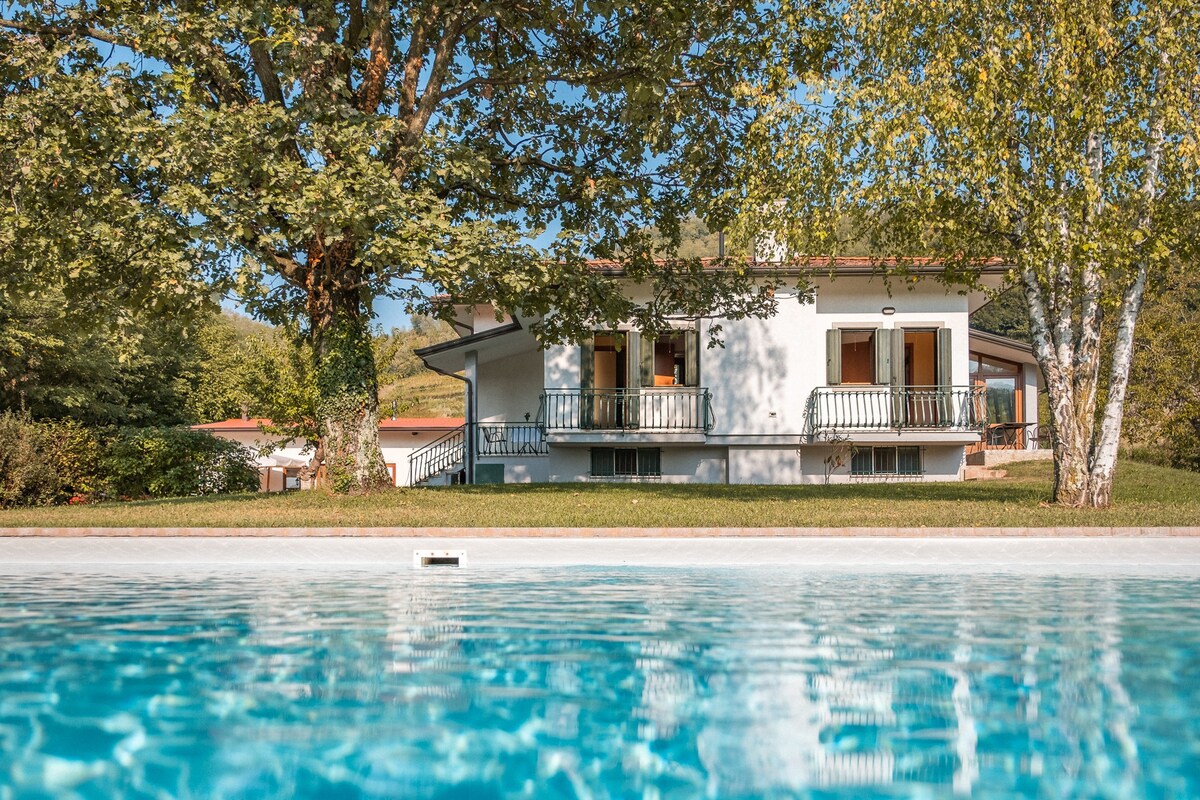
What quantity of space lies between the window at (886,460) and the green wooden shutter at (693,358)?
4.35 metres

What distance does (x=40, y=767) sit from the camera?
137 inches

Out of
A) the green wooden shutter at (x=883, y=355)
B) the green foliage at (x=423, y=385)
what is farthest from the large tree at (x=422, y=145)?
the green foliage at (x=423, y=385)

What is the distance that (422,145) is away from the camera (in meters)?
15.6

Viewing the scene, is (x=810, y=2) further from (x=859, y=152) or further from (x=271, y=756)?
(x=271, y=756)

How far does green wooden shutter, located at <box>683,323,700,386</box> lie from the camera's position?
2508cm

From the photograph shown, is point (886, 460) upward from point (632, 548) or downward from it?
upward

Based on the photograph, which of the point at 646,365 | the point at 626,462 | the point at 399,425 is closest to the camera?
the point at 646,365

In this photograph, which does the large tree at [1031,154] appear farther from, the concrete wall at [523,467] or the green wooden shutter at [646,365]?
the concrete wall at [523,467]

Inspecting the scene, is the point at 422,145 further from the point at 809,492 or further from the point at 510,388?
the point at 510,388

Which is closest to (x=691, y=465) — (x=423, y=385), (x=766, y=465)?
(x=766, y=465)

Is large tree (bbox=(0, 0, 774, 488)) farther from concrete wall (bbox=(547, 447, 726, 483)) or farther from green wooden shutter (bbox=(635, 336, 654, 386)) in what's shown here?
concrete wall (bbox=(547, 447, 726, 483))

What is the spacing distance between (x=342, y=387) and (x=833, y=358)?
1232 cm

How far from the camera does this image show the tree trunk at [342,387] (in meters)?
17.6

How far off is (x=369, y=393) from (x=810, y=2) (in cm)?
974
